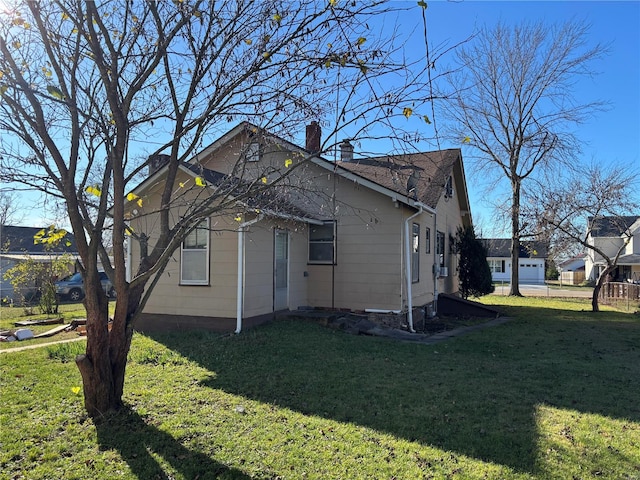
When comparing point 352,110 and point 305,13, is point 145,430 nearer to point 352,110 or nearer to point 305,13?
point 352,110

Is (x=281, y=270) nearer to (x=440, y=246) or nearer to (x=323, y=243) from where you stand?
(x=323, y=243)

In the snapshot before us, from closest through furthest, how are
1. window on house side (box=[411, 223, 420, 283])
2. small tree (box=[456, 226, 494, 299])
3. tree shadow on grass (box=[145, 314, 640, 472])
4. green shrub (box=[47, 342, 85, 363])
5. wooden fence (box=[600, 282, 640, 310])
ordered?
1. tree shadow on grass (box=[145, 314, 640, 472])
2. green shrub (box=[47, 342, 85, 363])
3. window on house side (box=[411, 223, 420, 283])
4. small tree (box=[456, 226, 494, 299])
5. wooden fence (box=[600, 282, 640, 310])

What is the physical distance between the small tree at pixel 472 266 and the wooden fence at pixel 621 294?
587cm

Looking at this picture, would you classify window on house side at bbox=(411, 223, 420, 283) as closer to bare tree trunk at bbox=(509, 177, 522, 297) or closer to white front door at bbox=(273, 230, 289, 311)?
white front door at bbox=(273, 230, 289, 311)

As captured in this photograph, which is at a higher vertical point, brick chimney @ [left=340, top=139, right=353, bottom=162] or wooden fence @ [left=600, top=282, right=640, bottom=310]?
brick chimney @ [left=340, top=139, right=353, bottom=162]

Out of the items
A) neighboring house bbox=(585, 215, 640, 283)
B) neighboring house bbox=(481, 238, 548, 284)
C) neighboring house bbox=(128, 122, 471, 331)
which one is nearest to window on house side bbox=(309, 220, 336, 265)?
neighboring house bbox=(128, 122, 471, 331)

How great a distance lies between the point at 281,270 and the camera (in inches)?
452

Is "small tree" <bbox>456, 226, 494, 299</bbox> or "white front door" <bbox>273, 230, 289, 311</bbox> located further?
"small tree" <bbox>456, 226, 494, 299</bbox>

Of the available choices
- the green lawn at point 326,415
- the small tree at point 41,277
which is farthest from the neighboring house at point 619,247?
the small tree at point 41,277

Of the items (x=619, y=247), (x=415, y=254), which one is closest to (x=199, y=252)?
(x=415, y=254)

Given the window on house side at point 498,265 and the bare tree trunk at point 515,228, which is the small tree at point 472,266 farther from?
the window on house side at point 498,265

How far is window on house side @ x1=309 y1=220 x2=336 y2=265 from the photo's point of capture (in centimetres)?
1231

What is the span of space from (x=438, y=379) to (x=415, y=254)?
6543mm

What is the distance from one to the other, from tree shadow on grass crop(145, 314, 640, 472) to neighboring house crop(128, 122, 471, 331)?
1.07 m
